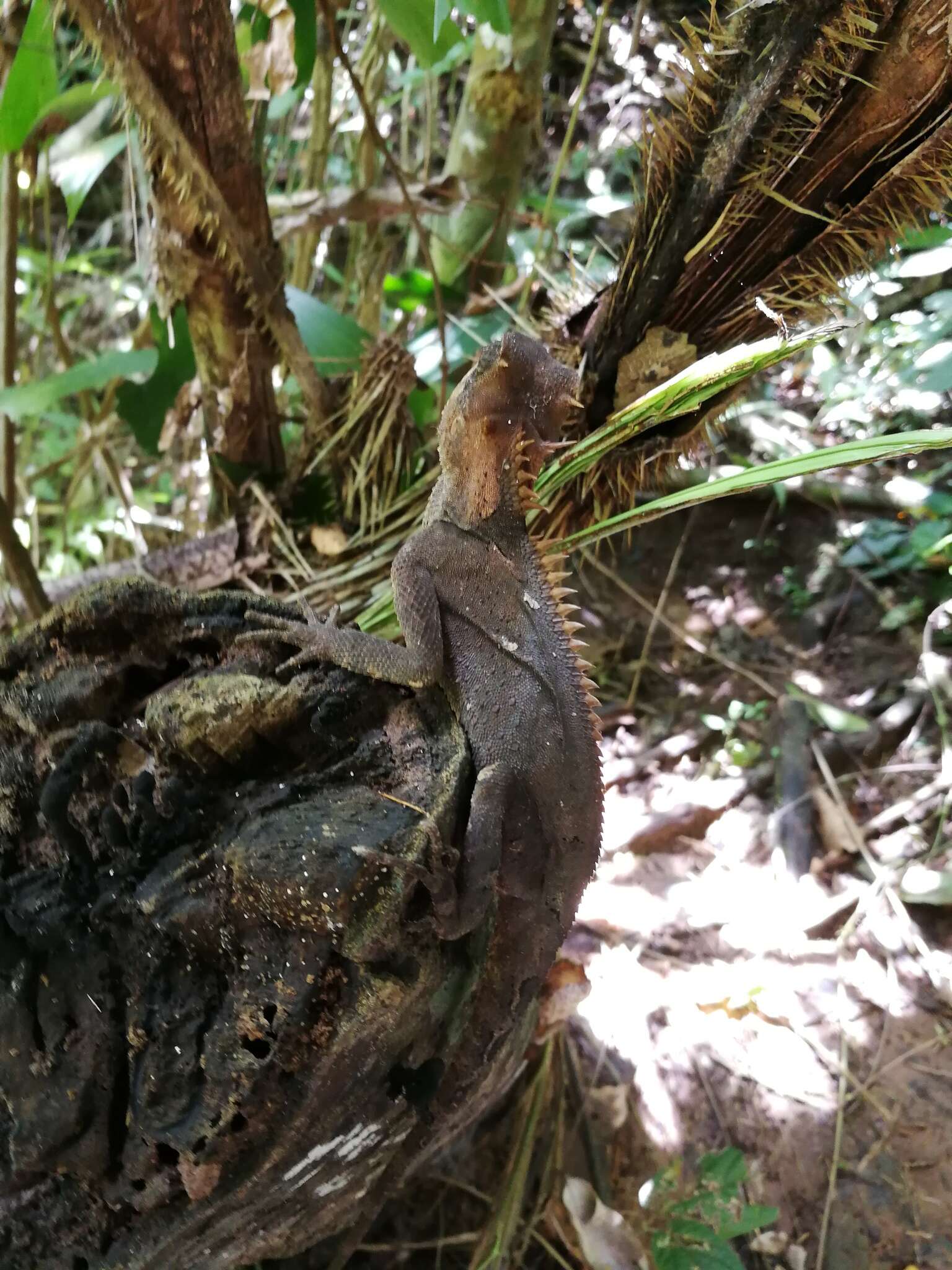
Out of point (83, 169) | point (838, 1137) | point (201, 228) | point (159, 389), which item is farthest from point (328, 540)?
point (838, 1137)

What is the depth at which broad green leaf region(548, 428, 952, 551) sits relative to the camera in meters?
1.25

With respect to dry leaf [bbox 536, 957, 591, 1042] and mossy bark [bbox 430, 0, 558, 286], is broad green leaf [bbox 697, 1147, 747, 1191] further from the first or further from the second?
mossy bark [bbox 430, 0, 558, 286]

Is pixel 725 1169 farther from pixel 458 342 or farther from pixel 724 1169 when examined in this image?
pixel 458 342

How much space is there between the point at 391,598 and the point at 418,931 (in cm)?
111

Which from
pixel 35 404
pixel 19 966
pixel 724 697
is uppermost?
pixel 35 404

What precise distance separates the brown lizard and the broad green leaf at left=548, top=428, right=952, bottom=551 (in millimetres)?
428

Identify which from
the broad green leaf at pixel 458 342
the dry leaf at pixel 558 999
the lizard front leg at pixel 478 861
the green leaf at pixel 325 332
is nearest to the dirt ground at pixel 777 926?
the dry leaf at pixel 558 999

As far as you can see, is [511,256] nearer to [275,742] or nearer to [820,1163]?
[275,742]

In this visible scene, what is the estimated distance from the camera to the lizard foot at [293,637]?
5.77ft

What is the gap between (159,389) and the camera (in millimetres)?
2672

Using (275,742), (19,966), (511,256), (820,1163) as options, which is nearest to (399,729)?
(275,742)

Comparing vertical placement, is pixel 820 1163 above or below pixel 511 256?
below

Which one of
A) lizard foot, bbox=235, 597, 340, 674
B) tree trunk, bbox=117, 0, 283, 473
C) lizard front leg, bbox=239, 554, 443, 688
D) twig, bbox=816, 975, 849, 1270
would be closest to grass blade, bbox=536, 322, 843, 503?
lizard front leg, bbox=239, 554, 443, 688

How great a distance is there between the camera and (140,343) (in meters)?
3.32
